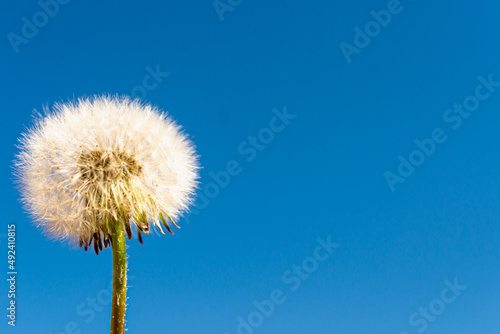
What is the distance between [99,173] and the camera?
7.94 metres

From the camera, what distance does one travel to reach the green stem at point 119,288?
7.26m

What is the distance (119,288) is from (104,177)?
65.9 inches

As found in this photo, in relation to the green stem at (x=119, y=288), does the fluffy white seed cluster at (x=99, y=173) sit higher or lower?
higher

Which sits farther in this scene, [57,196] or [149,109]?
[149,109]

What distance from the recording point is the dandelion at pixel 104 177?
7852 mm

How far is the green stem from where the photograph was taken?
23.8 feet

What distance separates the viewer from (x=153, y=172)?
845 centimetres

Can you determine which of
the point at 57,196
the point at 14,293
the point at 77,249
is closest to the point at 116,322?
the point at 77,249

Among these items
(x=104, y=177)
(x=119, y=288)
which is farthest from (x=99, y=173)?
(x=119, y=288)

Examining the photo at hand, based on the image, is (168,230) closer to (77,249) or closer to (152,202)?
(152,202)

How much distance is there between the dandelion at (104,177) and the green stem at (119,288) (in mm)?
13

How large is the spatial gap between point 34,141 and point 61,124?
52 centimetres

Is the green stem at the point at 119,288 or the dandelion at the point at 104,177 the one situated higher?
the dandelion at the point at 104,177

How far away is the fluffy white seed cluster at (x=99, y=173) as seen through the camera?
7902 mm
